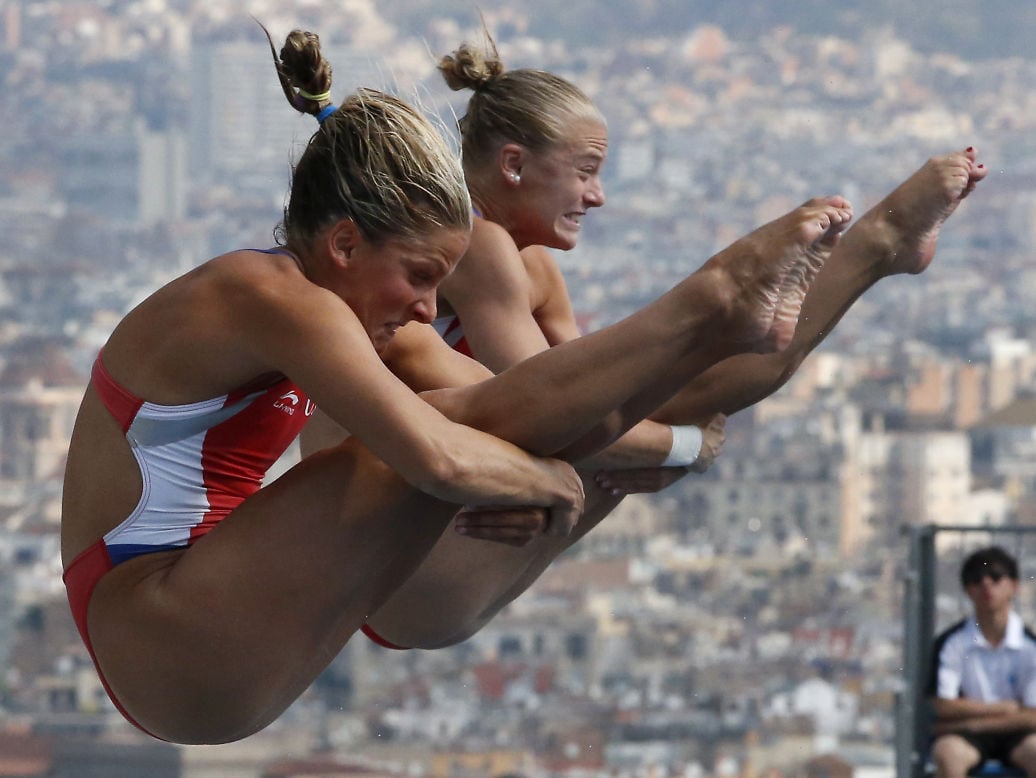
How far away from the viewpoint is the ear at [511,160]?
2713 mm

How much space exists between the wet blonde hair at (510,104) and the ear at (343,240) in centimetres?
81

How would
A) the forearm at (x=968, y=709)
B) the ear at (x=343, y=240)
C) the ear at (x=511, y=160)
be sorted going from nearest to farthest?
the ear at (x=343, y=240), the ear at (x=511, y=160), the forearm at (x=968, y=709)

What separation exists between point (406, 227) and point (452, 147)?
18cm

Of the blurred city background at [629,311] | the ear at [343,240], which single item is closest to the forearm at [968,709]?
the ear at [343,240]

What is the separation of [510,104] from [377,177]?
0.83m

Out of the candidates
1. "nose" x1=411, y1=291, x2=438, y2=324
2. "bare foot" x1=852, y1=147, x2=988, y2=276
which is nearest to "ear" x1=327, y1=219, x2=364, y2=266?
"nose" x1=411, y1=291, x2=438, y2=324

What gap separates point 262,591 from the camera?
1.98 m

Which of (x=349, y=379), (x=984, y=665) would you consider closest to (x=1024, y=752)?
(x=984, y=665)

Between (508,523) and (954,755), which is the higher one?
(508,523)

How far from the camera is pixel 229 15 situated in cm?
4950

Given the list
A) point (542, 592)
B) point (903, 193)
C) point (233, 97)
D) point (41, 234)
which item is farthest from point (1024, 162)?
point (903, 193)

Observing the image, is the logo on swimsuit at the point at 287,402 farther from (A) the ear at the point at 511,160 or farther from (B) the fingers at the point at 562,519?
(A) the ear at the point at 511,160

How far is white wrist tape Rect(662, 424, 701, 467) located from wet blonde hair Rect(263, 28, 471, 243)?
0.66 metres

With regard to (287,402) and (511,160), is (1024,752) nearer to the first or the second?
(511,160)
